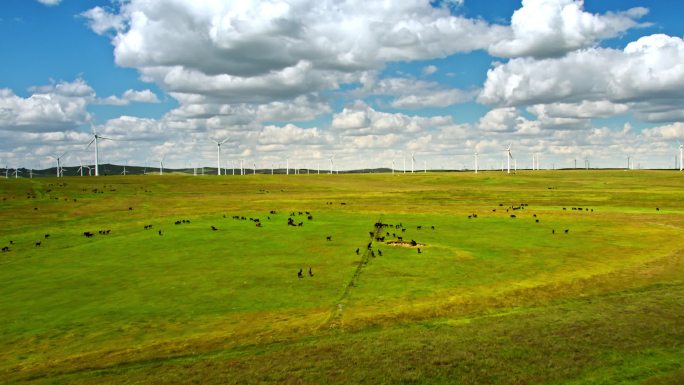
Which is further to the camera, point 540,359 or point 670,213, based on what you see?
point 670,213

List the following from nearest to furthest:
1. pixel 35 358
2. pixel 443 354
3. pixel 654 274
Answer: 1. pixel 443 354
2. pixel 35 358
3. pixel 654 274

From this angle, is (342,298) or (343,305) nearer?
(343,305)

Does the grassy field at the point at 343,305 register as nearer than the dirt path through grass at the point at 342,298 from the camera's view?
Yes

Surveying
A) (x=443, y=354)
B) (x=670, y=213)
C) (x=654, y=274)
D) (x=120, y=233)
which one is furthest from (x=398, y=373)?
(x=670, y=213)

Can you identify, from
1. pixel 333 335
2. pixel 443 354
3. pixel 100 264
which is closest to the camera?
pixel 443 354

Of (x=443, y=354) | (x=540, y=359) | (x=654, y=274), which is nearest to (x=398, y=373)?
(x=443, y=354)

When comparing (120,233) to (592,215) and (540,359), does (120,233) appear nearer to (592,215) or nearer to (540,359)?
(540,359)

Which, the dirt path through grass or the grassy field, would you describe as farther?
the dirt path through grass
